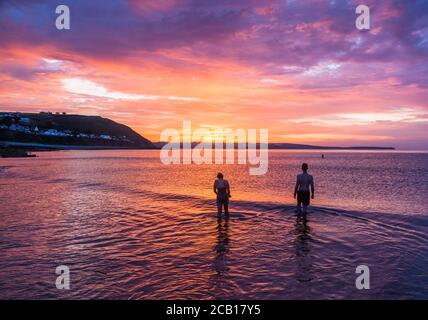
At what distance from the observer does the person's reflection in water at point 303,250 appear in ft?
27.9

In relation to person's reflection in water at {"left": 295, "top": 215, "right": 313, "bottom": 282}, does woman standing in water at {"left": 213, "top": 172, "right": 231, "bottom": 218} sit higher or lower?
higher

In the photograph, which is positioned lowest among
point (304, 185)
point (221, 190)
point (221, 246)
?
point (221, 246)

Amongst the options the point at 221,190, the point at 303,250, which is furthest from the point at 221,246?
the point at 221,190

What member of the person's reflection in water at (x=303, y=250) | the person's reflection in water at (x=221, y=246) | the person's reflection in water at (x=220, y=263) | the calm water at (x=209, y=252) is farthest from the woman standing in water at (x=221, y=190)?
the person's reflection in water at (x=303, y=250)

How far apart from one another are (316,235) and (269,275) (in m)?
5.21

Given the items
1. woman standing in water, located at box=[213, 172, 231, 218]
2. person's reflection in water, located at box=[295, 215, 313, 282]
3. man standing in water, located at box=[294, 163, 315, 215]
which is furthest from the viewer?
woman standing in water, located at box=[213, 172, 231, 218]

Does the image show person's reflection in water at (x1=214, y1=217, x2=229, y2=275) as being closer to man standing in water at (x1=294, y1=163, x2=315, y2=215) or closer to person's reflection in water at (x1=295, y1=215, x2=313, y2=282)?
person's reflection in water at (x1=295, y1=215, x2=313, y2=282)

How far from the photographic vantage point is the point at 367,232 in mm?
13695

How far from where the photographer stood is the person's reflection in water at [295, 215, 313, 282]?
8514mm

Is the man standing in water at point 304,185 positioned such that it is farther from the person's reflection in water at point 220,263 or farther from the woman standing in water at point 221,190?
the person's reflection in water at point 220,263

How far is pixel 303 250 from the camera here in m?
10.8

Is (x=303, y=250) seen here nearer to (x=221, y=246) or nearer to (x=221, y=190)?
(x=221, y=246)

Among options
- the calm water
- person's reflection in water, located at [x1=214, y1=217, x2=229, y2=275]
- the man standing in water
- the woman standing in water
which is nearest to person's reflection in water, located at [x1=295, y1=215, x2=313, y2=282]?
the calm water

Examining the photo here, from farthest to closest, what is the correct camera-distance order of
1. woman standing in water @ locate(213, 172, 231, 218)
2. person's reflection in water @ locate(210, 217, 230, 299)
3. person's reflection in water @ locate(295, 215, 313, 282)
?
woman standing in water @ locate(213, 172, 231, 218) → person's reflection in water @ locate(295, 215, 313, 282) → person's reflection in water @ locate(210, 217, 230, 299)
